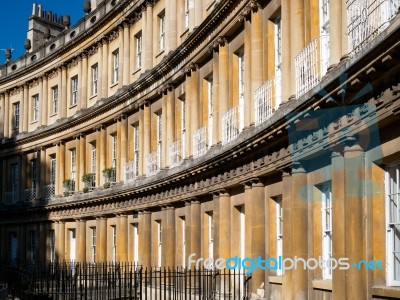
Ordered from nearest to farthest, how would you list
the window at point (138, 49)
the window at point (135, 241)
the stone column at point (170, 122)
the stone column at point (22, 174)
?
the stone column at point (170, 122) → the window at point (135, 241) → the window at point (138, 49) → the stone column at point (22, 174)

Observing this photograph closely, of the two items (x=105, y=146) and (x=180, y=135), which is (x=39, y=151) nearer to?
(x=105, y=146)

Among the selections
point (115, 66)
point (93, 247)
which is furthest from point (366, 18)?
point (93, 247)

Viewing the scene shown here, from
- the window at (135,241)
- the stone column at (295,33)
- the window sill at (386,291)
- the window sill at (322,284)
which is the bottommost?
the window sill at (322,284)

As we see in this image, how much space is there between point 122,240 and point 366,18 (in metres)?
19.9

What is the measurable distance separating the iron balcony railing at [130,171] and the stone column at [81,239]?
15.9 feet

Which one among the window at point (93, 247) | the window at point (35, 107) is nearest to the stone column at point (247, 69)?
the window at point (93, 247)

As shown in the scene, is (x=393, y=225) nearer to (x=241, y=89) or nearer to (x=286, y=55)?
(x=286, y=55)

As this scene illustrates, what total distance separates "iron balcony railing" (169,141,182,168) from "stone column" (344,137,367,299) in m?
12.7

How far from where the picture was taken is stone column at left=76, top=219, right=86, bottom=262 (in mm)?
33344

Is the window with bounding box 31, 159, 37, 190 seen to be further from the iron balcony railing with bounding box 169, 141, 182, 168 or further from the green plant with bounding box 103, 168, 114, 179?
the iron balcony railing with bounding box 169, 141, 182, 168

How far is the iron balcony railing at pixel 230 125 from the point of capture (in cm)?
1923

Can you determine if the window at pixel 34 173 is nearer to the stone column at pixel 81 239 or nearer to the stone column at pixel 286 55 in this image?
the stone column at pixel 81 239

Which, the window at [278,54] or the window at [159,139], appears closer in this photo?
the window at [278,54]

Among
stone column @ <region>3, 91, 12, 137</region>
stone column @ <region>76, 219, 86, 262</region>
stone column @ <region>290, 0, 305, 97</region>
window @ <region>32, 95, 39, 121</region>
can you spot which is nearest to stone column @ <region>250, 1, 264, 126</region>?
stone column @ <region>290, 0, 305, 97</region>
